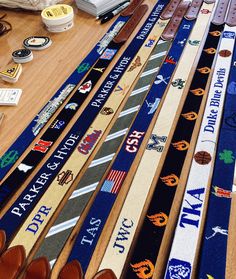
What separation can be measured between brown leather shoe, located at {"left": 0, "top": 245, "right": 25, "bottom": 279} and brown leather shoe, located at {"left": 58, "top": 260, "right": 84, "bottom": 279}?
7 cm

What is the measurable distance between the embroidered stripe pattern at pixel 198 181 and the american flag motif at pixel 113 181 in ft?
0.40

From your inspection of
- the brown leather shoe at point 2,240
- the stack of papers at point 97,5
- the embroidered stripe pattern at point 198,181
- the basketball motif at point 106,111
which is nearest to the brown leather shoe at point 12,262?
the brown leather shoe at point 2,240

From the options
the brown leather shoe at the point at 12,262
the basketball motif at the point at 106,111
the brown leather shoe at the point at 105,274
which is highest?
the basketball motif at the point at 106,111

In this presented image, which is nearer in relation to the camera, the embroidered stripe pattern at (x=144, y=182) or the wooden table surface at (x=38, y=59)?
the embroidered stripe pattern at (x=144, y=182)

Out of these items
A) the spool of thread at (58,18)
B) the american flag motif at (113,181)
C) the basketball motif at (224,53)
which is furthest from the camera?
the spool of thread at (58,18)

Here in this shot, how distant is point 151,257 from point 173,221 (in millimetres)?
75

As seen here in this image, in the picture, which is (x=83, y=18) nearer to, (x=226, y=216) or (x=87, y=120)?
(x=87, y=120)

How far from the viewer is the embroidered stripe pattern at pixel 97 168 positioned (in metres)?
0.57

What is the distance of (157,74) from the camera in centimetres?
87

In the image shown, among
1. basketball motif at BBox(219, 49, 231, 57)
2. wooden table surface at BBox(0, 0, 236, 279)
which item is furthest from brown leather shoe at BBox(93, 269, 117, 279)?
basketball motif at BBox(219, 49, 231, 57)

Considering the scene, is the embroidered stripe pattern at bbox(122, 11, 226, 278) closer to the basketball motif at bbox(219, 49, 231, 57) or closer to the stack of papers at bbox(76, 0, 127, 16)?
the basketball motif at bbox(219, 49, 231, 57)

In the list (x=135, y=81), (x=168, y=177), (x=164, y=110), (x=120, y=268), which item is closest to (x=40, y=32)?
(x=135, y=81)

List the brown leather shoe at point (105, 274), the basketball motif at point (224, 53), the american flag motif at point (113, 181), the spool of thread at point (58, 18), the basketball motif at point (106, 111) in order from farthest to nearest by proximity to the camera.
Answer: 1. the spool of thread at point (58, 18)
2. the basketball motif at point (224, 53)
3. the basketball motif at point (106, 111)
4. the american flag motif at point (113, 181)
5. the brown leather shoe at point (105, 274)

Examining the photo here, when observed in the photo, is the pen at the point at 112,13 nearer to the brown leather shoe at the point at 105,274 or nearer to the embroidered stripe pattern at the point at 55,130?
the embroidered stripe pattern at the point at 55,130
